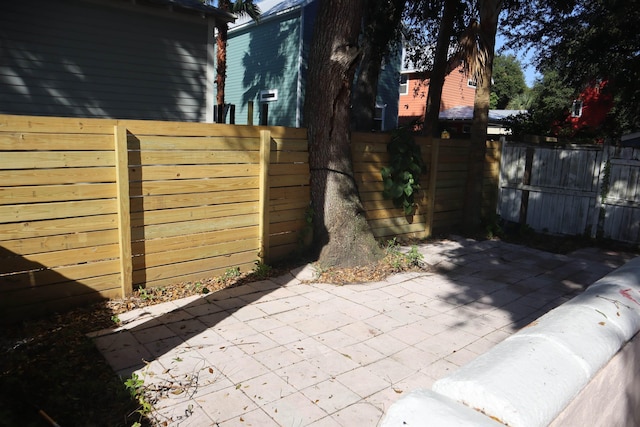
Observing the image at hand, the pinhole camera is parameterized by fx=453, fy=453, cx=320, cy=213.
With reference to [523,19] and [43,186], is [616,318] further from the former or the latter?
[523,19]

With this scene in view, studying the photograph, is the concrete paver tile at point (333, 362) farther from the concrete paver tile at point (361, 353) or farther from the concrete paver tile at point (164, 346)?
the concrete paver tile at point (164, 346)

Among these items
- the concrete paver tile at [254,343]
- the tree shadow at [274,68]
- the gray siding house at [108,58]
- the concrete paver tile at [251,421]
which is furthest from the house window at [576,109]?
the concrete paver tile at [251,421]

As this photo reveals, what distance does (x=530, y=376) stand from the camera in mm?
1279

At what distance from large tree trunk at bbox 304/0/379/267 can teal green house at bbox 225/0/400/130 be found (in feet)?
24.2

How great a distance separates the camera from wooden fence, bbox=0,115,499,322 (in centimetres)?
411

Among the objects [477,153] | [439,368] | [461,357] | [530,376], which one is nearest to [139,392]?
[439,368]

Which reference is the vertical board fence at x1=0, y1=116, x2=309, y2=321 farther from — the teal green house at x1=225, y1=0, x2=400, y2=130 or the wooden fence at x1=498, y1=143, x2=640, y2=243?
the teal green house at x1=225, y1=0, x2=400, y2=130

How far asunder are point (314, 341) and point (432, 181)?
490 centimetres

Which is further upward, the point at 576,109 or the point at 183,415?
the point at 576,109

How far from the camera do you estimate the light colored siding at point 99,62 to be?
779 cm

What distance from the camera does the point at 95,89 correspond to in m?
8.59

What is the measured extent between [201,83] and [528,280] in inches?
293

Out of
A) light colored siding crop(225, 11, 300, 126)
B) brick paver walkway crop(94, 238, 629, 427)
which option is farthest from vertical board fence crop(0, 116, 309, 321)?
light colored siding crop(225, 11, 300, 126)

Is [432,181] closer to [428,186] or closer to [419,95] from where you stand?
[428,186]
